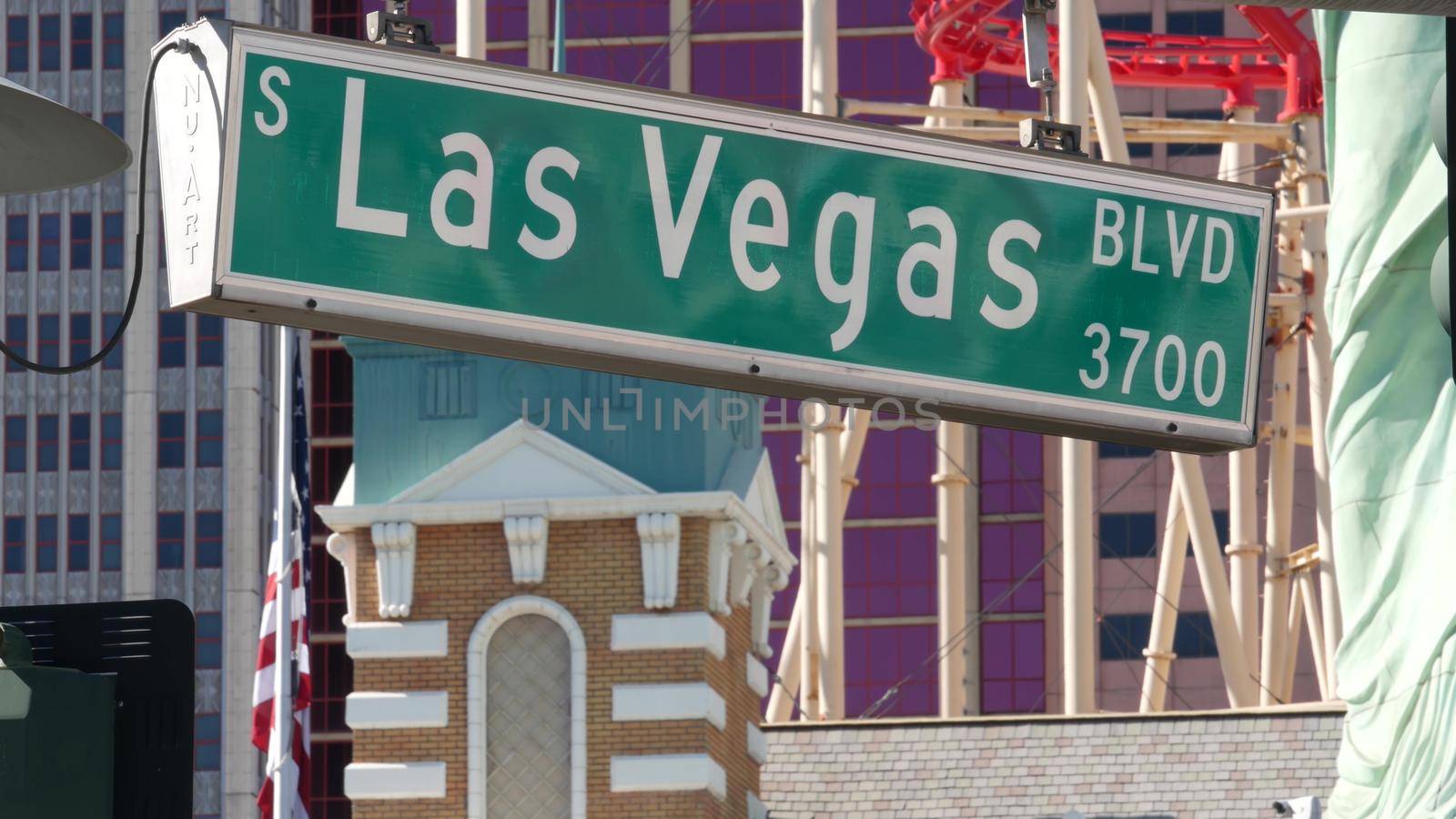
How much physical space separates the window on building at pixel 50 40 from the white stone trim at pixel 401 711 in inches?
2806

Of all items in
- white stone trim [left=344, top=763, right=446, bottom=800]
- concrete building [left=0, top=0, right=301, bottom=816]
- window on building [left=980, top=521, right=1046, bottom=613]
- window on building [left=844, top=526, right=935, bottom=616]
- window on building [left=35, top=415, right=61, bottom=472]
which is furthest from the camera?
window on building [left=35, top=415, right=61, bottom=472]

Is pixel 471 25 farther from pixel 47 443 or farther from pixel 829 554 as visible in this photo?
pixel 47 443

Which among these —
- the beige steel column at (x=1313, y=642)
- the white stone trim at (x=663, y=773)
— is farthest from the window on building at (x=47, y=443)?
the white stone trim at (x=663, y=773)

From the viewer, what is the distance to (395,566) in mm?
22344

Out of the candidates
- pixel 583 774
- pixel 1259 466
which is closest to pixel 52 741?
pixel 583 774

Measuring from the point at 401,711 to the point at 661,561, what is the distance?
8.80 ft

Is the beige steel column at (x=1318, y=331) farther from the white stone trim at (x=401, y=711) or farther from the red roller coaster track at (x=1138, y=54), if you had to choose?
the white stone trim at (x=401, y=711)

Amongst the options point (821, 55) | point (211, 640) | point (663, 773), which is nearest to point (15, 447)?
point (211, 640)

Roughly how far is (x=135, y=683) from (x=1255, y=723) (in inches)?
775

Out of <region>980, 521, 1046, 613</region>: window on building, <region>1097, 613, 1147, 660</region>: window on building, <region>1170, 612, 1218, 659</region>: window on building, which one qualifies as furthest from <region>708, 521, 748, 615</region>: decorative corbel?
<region>980, 521, 1046, 613</region>: window on building

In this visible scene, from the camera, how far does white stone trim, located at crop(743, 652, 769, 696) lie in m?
23.9

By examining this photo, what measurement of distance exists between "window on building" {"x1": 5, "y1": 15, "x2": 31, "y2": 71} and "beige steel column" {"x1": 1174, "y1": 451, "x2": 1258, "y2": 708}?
6128 centimetres

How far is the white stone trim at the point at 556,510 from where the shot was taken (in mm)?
22219

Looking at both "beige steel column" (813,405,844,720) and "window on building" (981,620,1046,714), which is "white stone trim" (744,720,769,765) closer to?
"beige steel column" (813,405,844,720)
